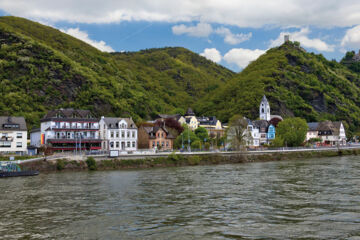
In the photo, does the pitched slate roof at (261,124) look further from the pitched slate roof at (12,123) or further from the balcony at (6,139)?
the balcony at (6,139)

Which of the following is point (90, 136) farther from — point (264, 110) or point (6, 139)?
point (264, 110)

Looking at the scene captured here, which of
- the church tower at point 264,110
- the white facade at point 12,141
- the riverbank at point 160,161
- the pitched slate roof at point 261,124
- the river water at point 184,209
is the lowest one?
the river water at point 184,209

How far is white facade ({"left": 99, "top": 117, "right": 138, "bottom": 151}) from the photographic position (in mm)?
92312

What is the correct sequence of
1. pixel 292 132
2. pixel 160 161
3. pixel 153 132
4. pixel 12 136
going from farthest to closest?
1. pixel 292 132
2. pixel 153 132
3. pixel 12 136
4. pixel 160 161

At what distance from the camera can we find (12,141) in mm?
79062

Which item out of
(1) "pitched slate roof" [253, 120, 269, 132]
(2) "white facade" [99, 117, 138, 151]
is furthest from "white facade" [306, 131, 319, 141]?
(2) "white facade" [99, 117, 138, 151]

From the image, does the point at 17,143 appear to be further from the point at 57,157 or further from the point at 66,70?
the point at 66,70

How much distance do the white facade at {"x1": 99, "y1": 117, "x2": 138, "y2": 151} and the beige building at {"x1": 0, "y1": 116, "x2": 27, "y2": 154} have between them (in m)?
18.8

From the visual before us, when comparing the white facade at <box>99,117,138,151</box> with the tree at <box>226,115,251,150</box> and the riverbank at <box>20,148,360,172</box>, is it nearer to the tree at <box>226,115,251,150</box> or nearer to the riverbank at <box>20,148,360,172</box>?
the riverbank at <box>20,148,360,172</box>

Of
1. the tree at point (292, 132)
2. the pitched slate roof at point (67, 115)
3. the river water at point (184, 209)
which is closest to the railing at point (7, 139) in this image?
the pitched slate roof at point (67, 115)

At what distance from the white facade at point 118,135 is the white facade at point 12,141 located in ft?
61.1

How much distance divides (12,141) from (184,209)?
5986 cm

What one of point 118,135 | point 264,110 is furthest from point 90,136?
point 264,110

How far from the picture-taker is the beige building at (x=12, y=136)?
78.2m
